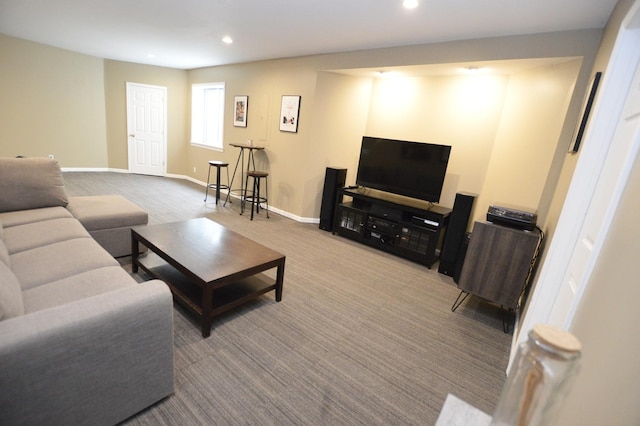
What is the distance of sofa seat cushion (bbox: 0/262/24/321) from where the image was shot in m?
1.13

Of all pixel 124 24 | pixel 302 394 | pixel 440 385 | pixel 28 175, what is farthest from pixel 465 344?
pixel 124 24

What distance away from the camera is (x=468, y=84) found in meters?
3.58

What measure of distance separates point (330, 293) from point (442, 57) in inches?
106

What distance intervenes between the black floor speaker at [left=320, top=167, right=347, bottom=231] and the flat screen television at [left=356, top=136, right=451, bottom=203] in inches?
11.2

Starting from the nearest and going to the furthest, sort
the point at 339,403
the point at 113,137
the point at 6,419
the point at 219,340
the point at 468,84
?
the point at 6,419 < the point at 339,403 < the point at 219,340 < the point at 468,84 < the point at 113,137

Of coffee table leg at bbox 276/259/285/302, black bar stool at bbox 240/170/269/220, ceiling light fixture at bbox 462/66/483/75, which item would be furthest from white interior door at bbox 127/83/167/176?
ceiling light fixture at bbox 462/66/483/75

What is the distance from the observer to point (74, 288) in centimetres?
157

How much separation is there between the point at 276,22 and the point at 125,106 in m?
5.23

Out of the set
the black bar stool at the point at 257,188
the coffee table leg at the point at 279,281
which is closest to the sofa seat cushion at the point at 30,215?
the coffee table leg at the point at 279,281

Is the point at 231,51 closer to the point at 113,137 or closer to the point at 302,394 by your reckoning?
the point at 113,137

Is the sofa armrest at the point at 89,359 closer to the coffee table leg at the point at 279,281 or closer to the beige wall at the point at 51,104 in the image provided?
the coffee table leg at the point at 279,281

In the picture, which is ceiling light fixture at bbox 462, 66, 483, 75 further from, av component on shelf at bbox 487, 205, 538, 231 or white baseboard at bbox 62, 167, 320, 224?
white baseboard at bbox 62, 167, 320, 224

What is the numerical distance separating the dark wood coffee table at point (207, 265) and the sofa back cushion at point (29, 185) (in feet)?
2.99

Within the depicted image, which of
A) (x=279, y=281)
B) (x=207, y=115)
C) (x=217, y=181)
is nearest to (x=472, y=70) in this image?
(x=279, y=281)
